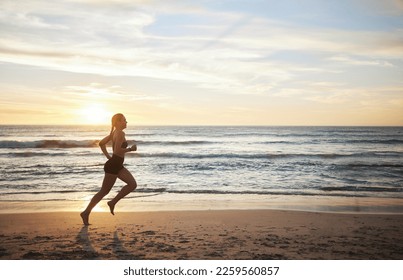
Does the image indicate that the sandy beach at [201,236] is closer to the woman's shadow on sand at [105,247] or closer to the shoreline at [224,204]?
A: the woman's shadow on sand at [105,247]

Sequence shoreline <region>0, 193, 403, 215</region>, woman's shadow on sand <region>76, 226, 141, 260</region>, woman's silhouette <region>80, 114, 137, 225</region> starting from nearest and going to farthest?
woman's shadow on sand <region>76, 226, 141, 260</region> → woman's silhouette <region>80, 114, 137, 225</region> → shoreline <region>0, 193, 403, 215</region>

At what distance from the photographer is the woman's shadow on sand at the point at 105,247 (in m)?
3.64

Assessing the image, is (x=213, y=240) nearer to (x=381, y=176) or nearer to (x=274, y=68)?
(x=274, y=68)

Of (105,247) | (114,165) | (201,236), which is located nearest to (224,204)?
(201,236)

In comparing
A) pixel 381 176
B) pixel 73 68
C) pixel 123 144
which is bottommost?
pixel 381 176

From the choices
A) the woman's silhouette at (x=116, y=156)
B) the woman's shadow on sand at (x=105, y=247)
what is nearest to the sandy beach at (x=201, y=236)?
the woman's shadow on sand at (x=105, y=247)

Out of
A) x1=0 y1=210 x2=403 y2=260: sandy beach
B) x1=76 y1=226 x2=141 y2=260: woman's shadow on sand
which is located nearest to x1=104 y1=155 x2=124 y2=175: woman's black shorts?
x1=0 y1=210 x2=403 y2=260: sandy beach

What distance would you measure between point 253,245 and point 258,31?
6.03m

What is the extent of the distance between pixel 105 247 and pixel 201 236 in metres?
1.16

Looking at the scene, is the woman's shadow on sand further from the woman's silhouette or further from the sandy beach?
the woman's silhouette

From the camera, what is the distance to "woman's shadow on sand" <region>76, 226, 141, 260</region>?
143 inches

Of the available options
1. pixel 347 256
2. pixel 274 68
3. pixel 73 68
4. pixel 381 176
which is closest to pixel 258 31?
pixel 274 68

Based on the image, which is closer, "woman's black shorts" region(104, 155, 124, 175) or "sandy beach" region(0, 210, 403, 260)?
"sandy beach" region(0, 210, 403, 260)

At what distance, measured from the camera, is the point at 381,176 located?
41.4 ft
